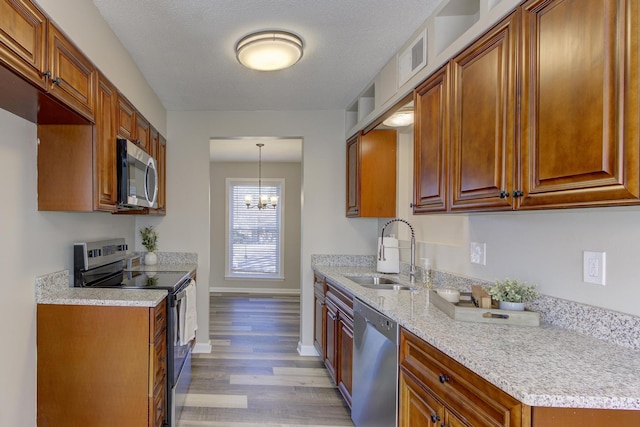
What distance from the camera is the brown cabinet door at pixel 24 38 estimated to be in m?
1.22

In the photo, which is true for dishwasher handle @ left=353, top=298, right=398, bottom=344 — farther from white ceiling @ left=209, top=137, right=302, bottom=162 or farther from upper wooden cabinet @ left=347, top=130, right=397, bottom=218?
white ceiling @ left=209, top=137, right=302, bottom=162

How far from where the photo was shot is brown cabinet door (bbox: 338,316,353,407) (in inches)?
97.9

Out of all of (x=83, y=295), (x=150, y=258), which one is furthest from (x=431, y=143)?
(x=150, y=258)

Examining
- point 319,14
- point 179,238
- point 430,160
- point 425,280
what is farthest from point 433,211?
point 179,238

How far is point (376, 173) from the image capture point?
132 inches

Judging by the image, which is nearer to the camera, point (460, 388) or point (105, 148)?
point (460, 388)

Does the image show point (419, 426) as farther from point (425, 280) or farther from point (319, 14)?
point (319, 14)

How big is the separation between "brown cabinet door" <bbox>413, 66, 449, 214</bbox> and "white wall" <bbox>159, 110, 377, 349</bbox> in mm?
1689

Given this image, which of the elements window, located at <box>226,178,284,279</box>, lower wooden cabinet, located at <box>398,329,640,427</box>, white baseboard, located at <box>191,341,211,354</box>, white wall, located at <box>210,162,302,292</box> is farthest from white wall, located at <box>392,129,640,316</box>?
window, located at <box>226,178,284,279</box>

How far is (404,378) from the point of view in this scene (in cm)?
165

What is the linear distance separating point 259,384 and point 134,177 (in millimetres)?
1934

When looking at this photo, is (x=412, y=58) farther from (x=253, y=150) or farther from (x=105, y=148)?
(x=253, y=150)

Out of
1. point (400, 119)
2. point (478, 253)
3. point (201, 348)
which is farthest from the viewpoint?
point (201, 348)

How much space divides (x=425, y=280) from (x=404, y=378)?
38.6 inches
